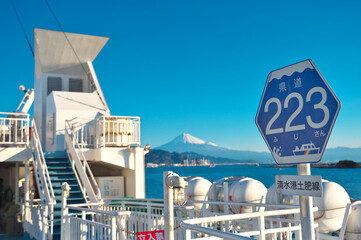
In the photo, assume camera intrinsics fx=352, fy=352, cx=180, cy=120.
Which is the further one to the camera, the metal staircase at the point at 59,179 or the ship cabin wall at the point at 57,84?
the ship cabin wall at the point at 57,84

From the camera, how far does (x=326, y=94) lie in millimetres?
2078

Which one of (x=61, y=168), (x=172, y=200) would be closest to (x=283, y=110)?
(x=172, y=200)

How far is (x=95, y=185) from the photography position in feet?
36.9

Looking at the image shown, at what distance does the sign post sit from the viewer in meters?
2.05

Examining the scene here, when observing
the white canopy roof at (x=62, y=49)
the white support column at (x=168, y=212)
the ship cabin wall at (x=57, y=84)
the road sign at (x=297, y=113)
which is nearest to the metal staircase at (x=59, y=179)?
the ship cabin wall at (x=57, y=84)

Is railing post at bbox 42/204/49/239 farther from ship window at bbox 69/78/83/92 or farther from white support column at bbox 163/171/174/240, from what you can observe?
ship window at bbox 69/78/83/92

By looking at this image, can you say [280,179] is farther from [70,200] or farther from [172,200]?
[70,200]

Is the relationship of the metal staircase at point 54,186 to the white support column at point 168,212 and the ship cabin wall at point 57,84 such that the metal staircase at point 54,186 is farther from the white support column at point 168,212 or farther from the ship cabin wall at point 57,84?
the white support column at point 168,212

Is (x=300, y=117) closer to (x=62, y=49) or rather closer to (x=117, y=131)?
(x=117, y=131)

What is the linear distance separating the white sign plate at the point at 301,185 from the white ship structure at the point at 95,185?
68 centimetres

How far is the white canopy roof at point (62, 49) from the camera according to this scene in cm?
1753

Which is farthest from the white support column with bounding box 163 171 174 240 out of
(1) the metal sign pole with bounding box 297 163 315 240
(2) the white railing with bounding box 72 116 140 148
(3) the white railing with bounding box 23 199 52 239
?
(2) the white railing with bounding box 72 116 140 148

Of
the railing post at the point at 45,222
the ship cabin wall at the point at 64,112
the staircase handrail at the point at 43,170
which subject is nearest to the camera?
the railing post at the point at 45,222

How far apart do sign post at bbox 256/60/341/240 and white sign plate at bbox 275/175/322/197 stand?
2.5 inches
